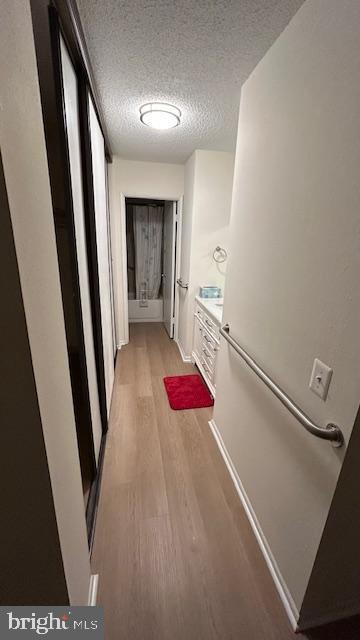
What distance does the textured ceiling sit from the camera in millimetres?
1005

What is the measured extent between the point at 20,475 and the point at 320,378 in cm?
87

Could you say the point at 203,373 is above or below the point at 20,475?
below

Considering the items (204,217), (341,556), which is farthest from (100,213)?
(341,556)

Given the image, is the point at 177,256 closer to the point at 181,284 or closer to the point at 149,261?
the point at 181,284

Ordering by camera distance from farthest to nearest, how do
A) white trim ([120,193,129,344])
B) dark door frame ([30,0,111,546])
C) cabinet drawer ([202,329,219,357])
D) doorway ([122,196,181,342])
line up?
doorway ([122,196,181,342])
white trim ([120,193,129,344])
cabinet drawer ([202,329,219,357])
dark door frame ([30,0,111,546])

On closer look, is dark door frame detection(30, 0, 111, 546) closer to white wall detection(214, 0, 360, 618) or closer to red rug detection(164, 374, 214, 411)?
red rug detection(164, 374, 214, 411)

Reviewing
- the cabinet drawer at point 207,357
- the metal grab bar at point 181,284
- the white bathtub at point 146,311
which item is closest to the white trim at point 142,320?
the white bathtub at point 146,311

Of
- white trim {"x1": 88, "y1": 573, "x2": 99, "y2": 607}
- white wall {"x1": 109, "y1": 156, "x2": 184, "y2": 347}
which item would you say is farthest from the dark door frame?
white wall {"x1": 109, "y1": 156, "x2": 184, "y2": 347}

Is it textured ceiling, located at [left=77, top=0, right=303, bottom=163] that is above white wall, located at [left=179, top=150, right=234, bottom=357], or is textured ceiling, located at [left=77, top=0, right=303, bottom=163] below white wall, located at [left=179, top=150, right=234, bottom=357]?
above

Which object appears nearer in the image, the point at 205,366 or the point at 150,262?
the point at 205,366

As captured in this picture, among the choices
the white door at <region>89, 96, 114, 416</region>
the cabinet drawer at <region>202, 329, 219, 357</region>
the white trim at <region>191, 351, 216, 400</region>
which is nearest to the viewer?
the white door at <region>89, 96, 114, 416</region>

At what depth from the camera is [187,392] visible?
2.51 metres

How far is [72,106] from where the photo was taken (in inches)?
46.5

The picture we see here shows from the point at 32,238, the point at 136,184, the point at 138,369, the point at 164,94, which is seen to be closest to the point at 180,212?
the point at 136,184
